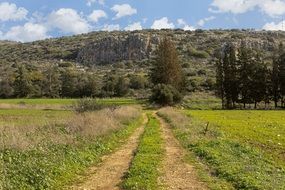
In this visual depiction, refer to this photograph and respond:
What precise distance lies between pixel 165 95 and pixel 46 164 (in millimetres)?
70848

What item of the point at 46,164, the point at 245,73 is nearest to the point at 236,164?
the point at 46,164

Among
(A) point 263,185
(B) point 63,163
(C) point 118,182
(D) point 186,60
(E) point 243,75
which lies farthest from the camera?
(D) point 186,60

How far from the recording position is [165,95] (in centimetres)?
8781

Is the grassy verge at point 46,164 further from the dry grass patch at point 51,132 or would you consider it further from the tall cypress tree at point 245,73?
the tall cypress tree at point 245,73

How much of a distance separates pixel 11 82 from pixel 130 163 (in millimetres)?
124014

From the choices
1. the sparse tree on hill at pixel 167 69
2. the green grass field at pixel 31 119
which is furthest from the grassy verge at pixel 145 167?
the sparse tree on hill at pixel 167 69

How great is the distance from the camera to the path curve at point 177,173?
1650 cm

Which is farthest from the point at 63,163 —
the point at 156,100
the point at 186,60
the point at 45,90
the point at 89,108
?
the point at 186,60

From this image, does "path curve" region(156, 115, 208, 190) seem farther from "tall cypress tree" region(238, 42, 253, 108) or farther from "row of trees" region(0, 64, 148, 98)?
"row of trees" region(0, 64, 148, 98)

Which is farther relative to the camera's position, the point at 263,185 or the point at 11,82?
the point at 11,82

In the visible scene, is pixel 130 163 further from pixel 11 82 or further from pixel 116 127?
pixel 11 82

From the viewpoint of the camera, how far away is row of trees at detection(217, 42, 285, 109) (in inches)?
3826

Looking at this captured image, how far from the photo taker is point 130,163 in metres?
21.2

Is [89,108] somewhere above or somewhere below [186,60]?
below
